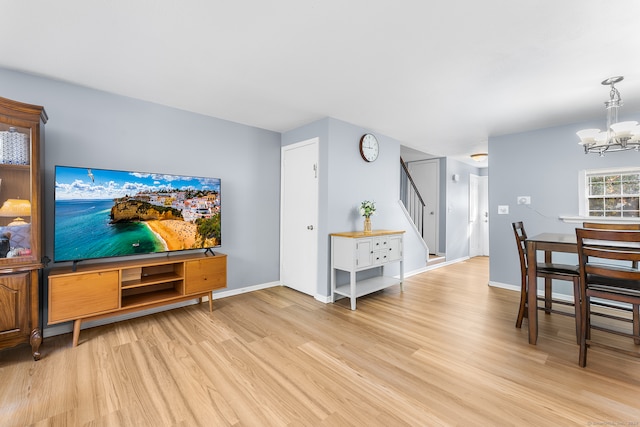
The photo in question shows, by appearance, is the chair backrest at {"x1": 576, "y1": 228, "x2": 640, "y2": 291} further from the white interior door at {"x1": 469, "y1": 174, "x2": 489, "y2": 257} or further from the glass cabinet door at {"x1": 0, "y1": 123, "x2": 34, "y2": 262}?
the white interior door at {"x1": 469, "y1": 174, "x2": 489, "y2": 257}

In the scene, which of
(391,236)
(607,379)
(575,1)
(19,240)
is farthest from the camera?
(391,236)

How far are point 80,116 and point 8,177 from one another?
840mm

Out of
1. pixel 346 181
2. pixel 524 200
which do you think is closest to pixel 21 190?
pixel 346 181

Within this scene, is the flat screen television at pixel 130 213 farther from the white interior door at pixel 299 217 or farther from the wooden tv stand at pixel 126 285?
the white interior door at pixel 299 217

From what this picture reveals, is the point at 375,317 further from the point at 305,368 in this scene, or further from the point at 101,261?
the point at 101,261

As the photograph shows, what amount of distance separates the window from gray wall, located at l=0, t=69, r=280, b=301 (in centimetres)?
423

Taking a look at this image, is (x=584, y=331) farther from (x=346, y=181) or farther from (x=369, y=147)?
(x=369, y=147)

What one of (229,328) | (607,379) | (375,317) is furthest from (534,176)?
(229,328)

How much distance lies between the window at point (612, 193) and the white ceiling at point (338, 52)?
87cm

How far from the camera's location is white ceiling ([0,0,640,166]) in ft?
5.37

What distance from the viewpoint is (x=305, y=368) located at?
2.04 m

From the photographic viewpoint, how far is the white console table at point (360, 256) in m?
3.24

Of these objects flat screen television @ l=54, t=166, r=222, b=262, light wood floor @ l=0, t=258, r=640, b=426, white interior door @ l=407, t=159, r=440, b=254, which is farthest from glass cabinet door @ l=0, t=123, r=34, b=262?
white interior door @ l=407, t=159, r=440, b=254

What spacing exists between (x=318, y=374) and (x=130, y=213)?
2.36 metres
